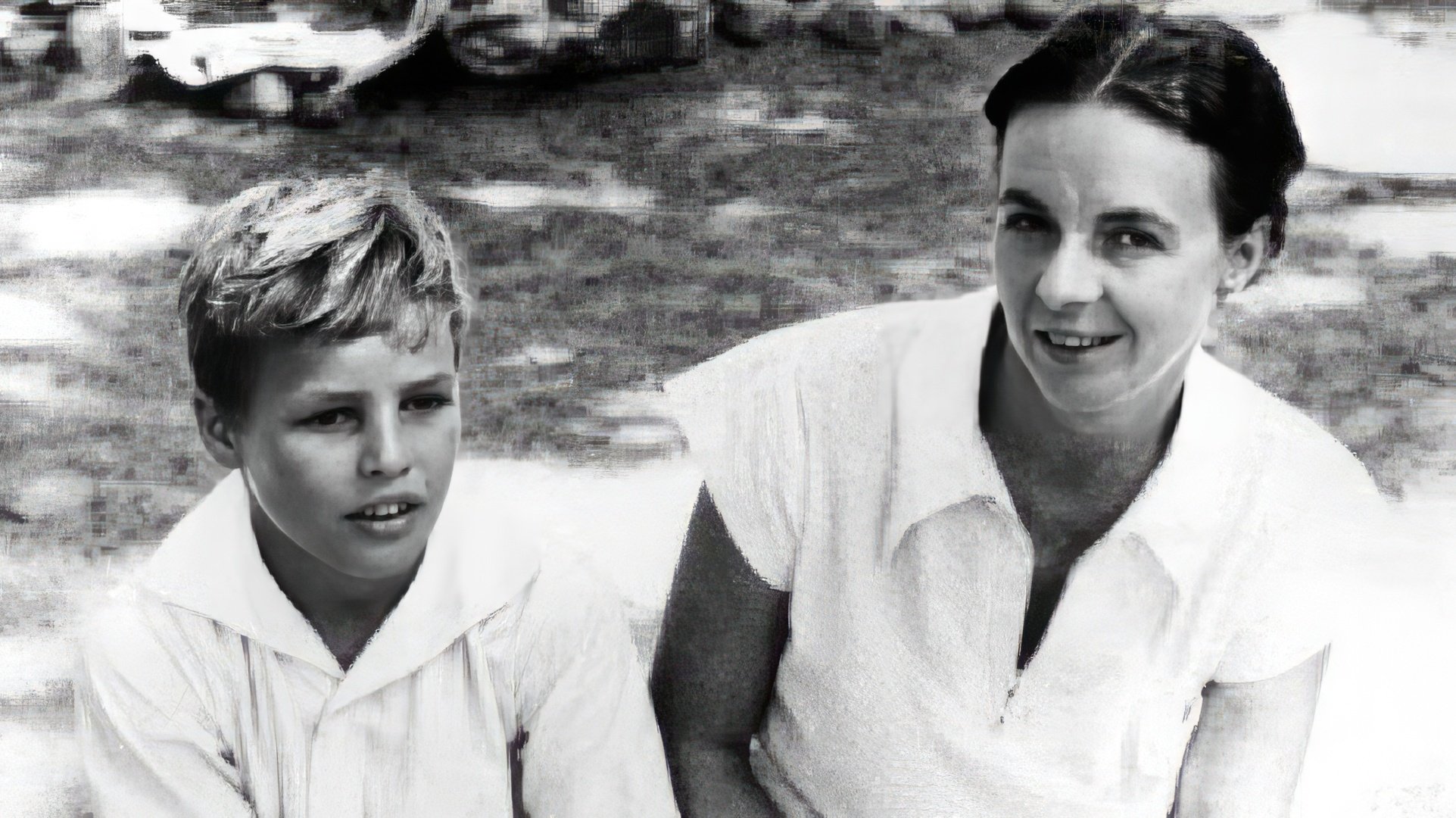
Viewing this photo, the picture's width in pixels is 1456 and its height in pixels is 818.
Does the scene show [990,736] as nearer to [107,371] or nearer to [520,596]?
[520,596]

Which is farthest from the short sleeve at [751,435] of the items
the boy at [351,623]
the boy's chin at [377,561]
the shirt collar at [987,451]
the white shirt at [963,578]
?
the boy's chin at [377,561]

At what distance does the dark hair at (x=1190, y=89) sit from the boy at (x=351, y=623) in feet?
3.28

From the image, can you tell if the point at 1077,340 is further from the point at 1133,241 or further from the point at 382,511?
the point at 382,511

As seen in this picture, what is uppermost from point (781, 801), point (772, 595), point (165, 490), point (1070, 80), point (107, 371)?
point (1070, 80)

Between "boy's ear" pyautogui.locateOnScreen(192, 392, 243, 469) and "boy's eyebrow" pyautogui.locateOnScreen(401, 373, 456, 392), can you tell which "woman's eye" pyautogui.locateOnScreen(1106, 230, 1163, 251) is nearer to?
"boy's eyebrow" pyautogui.locateOnScreen(401, 373, 456, 392)

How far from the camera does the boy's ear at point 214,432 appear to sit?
2.10 meters

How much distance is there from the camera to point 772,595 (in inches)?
84.2

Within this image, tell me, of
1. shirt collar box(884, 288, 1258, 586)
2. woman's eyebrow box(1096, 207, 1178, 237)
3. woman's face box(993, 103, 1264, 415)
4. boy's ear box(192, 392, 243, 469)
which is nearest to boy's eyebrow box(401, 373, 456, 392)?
boy's ear box(192, 392, 243, 469)

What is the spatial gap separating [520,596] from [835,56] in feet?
3.34

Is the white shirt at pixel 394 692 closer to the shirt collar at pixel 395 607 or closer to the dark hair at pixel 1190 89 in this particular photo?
the shirt collar at pixel 395 607

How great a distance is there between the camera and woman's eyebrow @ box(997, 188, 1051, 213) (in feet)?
6.75

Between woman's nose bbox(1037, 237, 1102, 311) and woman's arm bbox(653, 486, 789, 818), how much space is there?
0.64 m

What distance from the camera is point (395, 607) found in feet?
6.93

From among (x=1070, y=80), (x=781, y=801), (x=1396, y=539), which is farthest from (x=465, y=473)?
(x=1396, y=539)
